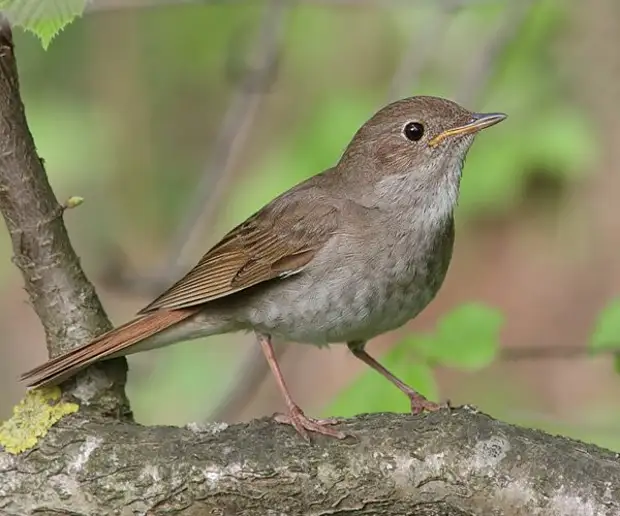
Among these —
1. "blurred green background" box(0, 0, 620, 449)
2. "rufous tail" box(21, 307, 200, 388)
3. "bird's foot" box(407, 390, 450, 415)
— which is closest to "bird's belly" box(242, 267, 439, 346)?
"bird's foot" box(407, 390, 450, 415)

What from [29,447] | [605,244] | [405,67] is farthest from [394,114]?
[605,244]

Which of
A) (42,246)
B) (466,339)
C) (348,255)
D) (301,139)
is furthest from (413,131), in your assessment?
(301,139)

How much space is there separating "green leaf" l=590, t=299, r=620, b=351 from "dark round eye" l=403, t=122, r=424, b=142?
1.04 metres

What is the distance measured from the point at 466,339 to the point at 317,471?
35.6 inches

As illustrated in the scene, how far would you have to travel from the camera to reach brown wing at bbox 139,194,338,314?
4207mm

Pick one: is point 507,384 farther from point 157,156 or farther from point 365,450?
point 365,450

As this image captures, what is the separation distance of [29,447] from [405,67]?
11.1 ft

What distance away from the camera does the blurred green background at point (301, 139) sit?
301 inches

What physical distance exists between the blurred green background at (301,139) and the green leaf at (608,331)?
9.26 feet

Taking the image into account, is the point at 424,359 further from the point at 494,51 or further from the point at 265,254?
the point at 494,51

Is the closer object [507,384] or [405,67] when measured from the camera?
[405,67]

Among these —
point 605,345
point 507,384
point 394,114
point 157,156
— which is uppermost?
point 157,156

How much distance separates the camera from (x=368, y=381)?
12.8ft

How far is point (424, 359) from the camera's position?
390 centimetres
